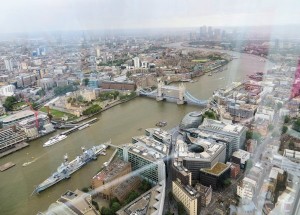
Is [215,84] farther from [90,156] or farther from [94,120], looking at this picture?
[90,156]

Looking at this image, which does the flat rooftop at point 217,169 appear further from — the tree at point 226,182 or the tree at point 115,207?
the tree at point 115,207

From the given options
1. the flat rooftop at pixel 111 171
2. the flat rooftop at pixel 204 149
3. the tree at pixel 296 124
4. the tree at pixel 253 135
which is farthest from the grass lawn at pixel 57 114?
the tree at pixel 296 124

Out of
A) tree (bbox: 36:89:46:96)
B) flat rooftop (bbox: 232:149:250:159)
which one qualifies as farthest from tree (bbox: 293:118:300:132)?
tree (bbox: 36:89:46:96)

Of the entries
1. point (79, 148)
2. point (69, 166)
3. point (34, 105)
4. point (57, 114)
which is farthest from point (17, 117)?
point (69, 166)

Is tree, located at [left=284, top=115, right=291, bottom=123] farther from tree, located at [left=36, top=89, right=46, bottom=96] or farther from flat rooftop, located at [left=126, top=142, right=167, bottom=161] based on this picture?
tree, located at [left=36, top=89, right=46, bottom=96]

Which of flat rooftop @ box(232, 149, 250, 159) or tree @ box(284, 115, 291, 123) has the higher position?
tree @ box(284, 115, 291, 123)

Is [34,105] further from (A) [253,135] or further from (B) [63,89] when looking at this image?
(A) [253,135]

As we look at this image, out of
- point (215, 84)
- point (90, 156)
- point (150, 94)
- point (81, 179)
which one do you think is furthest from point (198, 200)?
point (215, 84)
